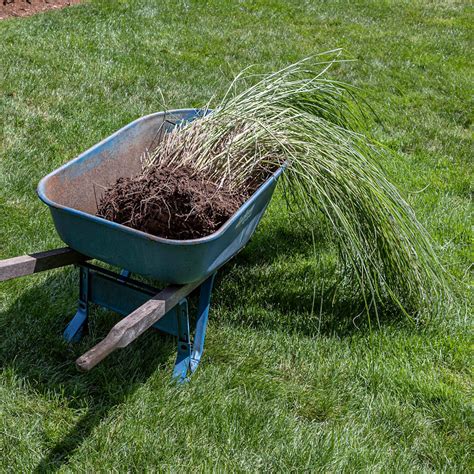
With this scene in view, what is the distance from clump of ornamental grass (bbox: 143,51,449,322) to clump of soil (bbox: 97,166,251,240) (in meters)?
0.18

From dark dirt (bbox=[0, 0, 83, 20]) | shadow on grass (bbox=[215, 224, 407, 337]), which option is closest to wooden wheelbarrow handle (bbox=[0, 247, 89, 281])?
shadow on grass (bbox=[215, 224, 407, 337])

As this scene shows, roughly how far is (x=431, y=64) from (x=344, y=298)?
4.80 m

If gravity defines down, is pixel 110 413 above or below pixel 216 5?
below

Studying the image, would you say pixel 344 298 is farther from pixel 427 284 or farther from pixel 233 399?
pixel 233 399

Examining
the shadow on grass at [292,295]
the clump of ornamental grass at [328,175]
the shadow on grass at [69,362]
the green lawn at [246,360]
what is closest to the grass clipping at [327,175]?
the clump of ornamental grass at [328,175]

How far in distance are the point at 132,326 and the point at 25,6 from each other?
6892mm

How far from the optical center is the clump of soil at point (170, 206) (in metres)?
2.74

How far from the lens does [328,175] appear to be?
3.09 meters

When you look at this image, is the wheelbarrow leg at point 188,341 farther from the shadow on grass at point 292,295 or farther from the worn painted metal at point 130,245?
the shadow on grass at point 292,295

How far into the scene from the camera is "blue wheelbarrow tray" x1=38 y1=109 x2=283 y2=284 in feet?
8.23

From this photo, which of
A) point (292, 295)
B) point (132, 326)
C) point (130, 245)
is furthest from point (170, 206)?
point (292, 295)

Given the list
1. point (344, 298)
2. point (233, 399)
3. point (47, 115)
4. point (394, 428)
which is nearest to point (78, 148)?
point (47, 115)

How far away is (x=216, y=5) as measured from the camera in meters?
8.80

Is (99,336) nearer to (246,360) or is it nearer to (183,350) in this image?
(183,350)
